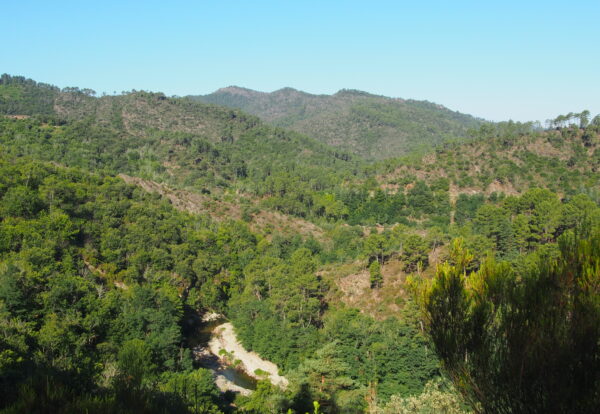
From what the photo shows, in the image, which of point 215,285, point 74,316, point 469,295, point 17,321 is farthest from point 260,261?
point 469,295

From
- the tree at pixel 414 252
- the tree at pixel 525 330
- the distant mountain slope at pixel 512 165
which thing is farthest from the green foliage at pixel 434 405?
the distant mountain slope at pixel 512 165

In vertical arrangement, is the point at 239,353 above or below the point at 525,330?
below

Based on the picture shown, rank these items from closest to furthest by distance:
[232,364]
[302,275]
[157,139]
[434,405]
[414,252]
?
[434,405] < [232,364] < [302,275] < [414,252] < [157,139]

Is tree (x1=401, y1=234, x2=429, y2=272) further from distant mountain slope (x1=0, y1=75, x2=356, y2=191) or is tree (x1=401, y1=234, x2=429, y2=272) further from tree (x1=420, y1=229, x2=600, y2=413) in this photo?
distant mountain slope (x1=0, y1=75, x2=356, y2=191)

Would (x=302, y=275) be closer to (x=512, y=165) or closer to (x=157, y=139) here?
(x=512, y=165)

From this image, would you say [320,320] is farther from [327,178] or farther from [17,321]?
[327,178]

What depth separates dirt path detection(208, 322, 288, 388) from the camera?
34.5 metres

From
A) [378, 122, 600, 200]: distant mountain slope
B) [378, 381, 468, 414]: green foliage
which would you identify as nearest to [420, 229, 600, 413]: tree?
[378, 381, 468, 414]: green foliage

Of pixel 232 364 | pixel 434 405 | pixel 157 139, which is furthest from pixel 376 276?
pixel 157 139

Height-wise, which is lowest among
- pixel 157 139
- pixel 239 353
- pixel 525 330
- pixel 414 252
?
pixel 239 353

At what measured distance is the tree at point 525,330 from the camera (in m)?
6.02

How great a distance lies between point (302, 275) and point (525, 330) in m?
34.1

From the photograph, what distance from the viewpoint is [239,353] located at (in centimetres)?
3819

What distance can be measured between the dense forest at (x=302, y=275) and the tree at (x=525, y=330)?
31 mm
